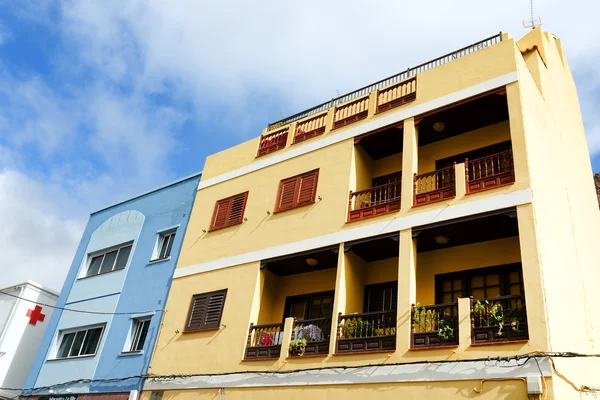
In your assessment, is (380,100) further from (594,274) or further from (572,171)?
(594,274)

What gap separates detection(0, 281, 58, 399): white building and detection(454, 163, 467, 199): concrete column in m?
18.7

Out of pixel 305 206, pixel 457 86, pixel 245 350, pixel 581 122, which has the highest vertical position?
pixel 581 122

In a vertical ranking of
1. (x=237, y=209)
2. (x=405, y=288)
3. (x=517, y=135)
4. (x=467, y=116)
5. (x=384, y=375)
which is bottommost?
(x=384, y=375)

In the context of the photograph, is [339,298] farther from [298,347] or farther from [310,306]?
[310,306]

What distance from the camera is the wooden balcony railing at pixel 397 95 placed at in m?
15.3

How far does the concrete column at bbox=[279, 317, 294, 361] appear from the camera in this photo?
525 inches

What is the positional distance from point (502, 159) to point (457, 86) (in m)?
2.27

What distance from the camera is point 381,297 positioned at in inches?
569

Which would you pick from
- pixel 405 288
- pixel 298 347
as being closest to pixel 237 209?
pixel 298 347

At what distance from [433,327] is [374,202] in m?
4.73

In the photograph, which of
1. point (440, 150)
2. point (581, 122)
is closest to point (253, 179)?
point (440, 150)

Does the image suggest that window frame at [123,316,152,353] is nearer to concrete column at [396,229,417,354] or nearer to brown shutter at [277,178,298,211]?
brown shutter at [277,178,298,211]

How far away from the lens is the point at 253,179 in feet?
59.6

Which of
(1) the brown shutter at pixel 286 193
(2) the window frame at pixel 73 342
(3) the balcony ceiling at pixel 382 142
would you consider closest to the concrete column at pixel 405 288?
(3) the balcony ceiling at pixel 382 142
